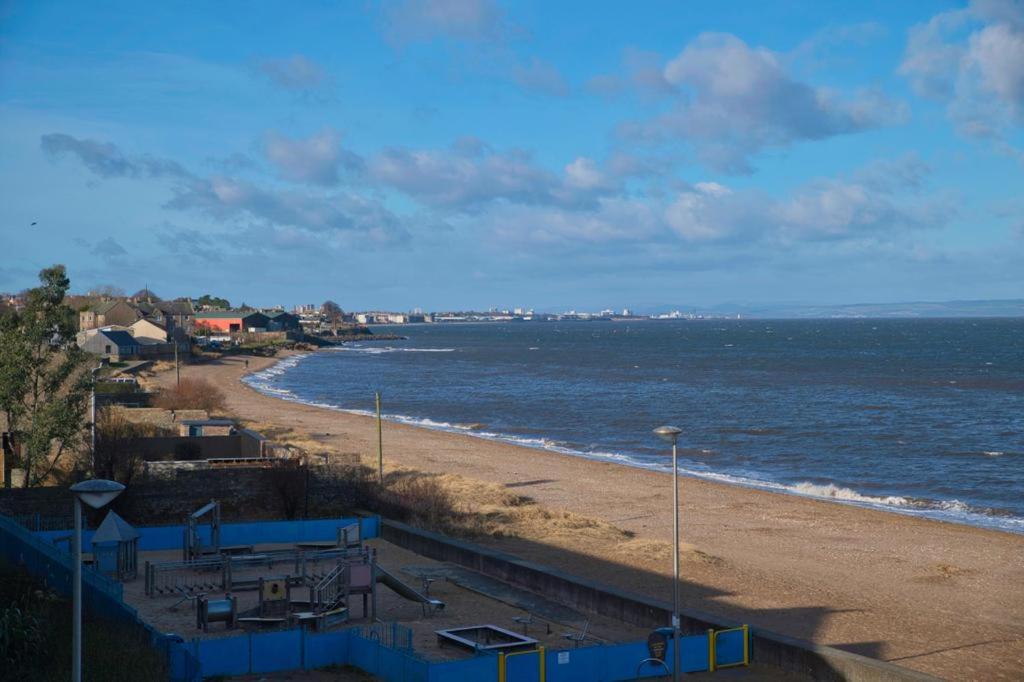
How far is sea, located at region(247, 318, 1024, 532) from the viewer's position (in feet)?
128

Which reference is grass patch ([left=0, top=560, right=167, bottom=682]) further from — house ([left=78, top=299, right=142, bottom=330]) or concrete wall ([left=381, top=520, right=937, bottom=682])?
house ([left=78, top=299, right=142, bottom=330])

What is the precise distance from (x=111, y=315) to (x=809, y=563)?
11031 centimetres

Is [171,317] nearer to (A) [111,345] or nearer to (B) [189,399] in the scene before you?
(A) [111,345]

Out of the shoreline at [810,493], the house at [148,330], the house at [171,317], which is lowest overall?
the shoreline at [810,493]

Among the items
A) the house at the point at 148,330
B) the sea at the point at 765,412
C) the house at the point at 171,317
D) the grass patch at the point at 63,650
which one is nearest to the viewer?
the grass patch at the point at 63,650

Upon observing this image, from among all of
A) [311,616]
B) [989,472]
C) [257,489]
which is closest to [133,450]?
A: [257,489]

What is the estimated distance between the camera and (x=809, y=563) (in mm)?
Result: 25297

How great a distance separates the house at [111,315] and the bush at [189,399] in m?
64.6

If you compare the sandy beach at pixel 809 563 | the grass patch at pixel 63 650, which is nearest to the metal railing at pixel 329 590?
the grass patch at pixel 63 650

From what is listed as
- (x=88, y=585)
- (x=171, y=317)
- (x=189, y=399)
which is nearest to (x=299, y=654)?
(x=88, y=585)

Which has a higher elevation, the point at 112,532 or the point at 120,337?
the point at 120,337

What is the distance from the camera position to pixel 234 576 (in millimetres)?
21656

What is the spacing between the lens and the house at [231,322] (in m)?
178

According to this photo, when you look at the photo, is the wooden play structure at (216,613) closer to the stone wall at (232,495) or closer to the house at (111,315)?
the stone wall at (232,495)
